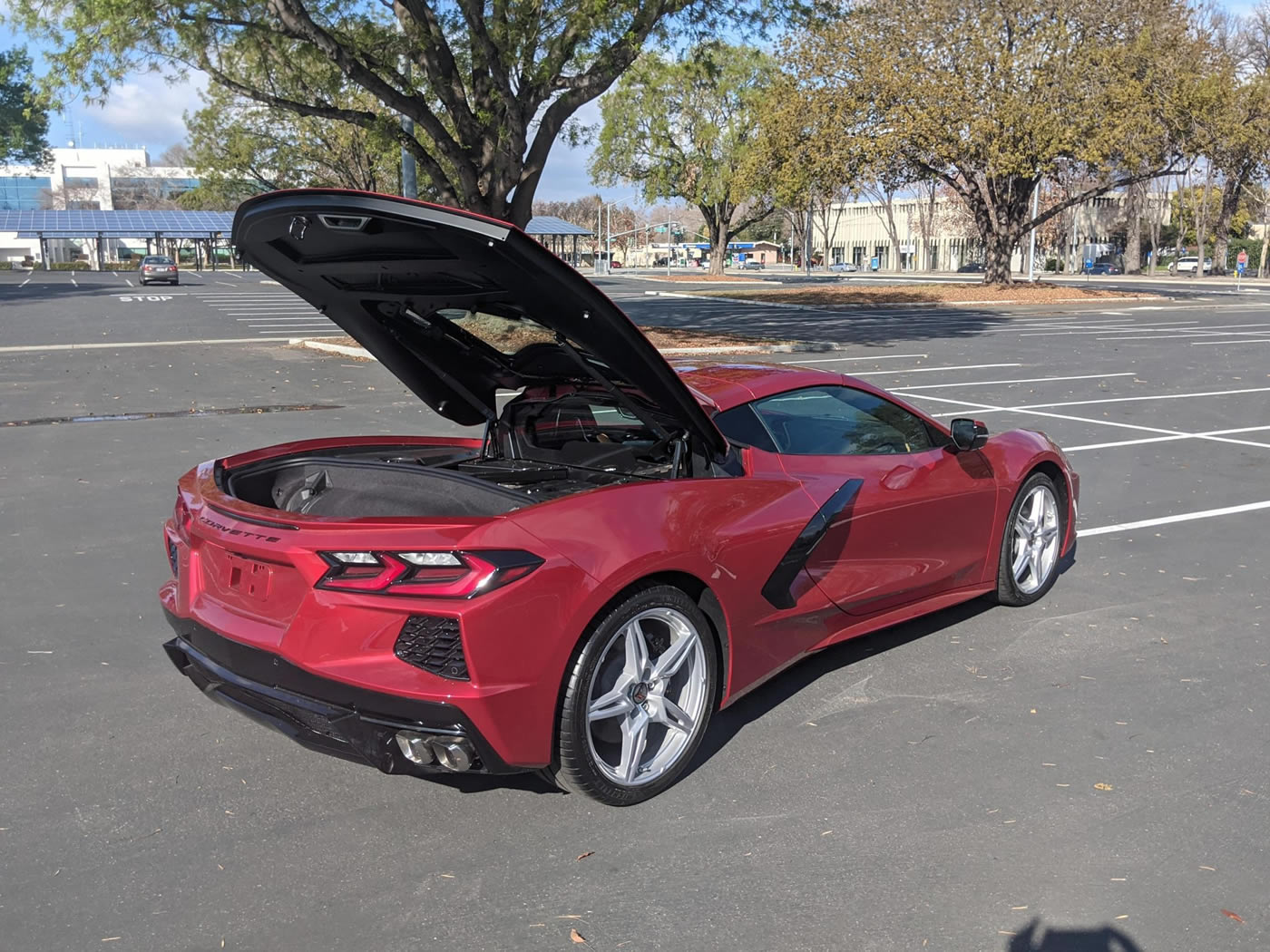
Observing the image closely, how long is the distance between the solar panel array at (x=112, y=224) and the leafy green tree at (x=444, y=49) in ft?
209

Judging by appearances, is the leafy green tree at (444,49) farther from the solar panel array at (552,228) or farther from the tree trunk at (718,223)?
the solar panel array at (552,228)

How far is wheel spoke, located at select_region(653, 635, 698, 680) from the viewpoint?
356 centimetres

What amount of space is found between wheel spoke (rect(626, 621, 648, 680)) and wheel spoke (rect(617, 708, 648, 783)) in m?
0.12

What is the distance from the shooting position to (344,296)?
4230 millimetres

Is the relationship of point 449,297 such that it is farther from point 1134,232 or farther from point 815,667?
point 1134,232

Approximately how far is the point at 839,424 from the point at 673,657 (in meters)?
1.61

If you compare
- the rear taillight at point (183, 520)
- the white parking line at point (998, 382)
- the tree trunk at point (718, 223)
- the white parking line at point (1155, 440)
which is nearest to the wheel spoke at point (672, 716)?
the rear taillight at point (183, 520)

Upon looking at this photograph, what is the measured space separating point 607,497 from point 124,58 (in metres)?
18.9

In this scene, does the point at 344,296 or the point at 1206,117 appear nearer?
the point at 344,296

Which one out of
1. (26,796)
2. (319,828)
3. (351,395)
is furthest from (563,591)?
(351,395)

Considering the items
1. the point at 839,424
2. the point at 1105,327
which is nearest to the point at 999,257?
the point at 1105,327

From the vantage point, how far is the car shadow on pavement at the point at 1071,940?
9.08 feet

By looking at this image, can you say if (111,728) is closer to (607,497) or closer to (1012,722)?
(607,497)

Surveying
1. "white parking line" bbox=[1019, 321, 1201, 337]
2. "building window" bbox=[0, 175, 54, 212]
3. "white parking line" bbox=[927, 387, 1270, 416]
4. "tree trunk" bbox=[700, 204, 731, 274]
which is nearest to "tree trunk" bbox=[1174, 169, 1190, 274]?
"tree trunk" bbox=[700, 204, 731, 274]
